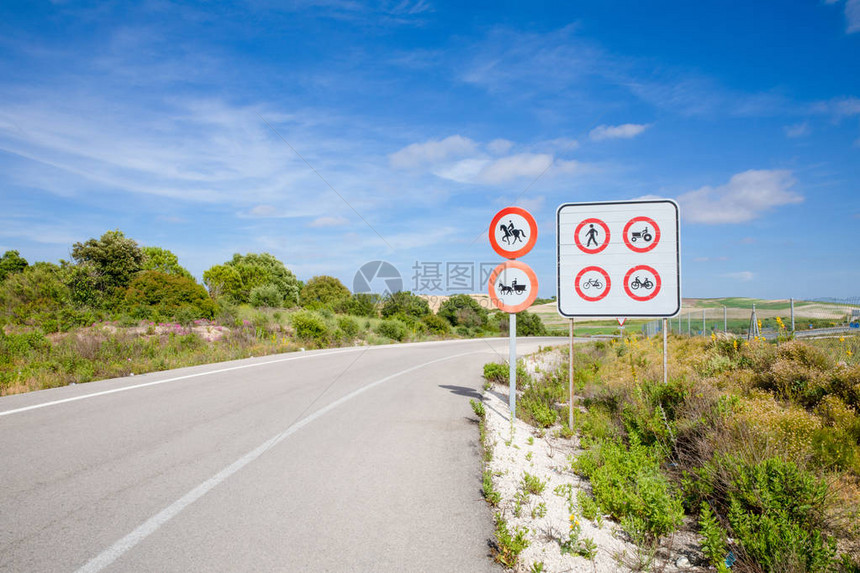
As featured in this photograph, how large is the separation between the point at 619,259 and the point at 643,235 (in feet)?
1.49

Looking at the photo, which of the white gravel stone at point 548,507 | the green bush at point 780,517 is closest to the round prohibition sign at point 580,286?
→ the white gravel stone at point 548,507

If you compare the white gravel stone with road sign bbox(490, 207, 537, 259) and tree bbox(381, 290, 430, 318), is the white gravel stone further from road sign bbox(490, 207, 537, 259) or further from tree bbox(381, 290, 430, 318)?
tree bbox(381, 290, 430, 318)

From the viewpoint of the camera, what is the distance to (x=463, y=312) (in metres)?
50.5

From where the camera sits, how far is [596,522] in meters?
3.69

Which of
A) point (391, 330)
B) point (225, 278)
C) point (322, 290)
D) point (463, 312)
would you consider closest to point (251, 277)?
point (225, 278)

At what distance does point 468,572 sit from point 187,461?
3.24 meters

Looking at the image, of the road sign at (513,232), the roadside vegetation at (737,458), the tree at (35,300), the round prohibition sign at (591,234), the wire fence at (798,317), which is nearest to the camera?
the roadside vegetation at (737,458)

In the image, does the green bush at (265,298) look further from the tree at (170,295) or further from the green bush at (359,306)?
the tree at (170,295)

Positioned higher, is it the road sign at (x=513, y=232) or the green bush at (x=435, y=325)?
the road sign at (x=513, y=232)

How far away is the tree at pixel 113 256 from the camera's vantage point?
Answer: 4328 centimetres

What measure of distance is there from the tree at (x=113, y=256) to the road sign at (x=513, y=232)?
1732 inches

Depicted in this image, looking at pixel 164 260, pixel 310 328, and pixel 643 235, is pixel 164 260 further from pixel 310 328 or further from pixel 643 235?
pixel 643 235

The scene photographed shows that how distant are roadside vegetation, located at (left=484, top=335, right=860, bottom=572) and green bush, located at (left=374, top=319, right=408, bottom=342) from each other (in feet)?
73.3

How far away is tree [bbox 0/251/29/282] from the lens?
4875 centimetres
